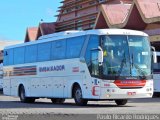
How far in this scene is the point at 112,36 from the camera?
19891 mm

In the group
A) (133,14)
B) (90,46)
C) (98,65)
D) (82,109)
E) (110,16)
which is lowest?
(82,109)

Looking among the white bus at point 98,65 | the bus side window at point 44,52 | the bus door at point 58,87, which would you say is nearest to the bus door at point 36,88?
the white bus at point 98,65

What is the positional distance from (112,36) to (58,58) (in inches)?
141

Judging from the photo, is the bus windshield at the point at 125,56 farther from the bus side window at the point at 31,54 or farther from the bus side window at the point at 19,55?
the bus side window at the point at 19,55

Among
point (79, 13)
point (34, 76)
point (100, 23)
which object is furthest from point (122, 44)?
point (79, 13)

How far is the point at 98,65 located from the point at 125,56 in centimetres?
119

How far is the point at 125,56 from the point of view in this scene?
19.7 m

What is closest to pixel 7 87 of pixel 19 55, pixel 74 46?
pixel 19 55

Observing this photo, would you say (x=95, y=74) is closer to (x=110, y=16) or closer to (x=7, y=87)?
(x=7, y=87)

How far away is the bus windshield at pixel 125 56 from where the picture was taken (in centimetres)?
1945

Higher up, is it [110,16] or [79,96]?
[110,16]

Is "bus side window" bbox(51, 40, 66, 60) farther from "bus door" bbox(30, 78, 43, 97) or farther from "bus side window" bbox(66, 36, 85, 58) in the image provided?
"bus door" bbox(30, 78, 43, 97)

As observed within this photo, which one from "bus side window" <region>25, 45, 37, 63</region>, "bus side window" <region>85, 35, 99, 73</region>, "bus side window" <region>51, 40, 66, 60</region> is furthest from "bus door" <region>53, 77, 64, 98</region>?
"bus side window" <region>85, 35, 99, 73</region>

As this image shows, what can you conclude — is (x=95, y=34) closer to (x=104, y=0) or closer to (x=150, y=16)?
(x=150, y=16)
